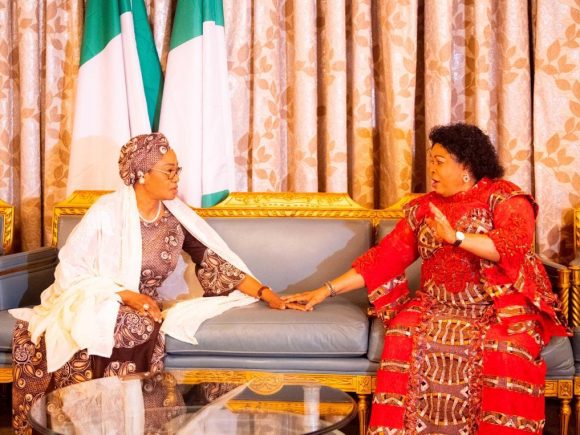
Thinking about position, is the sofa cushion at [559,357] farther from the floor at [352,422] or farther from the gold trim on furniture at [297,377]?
the gold trim on furniture at [297,377]

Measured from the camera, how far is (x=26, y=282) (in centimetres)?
424

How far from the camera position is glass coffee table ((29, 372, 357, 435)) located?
2641 millimetres

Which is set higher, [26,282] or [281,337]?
[26,282]

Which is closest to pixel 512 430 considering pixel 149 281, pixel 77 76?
pixel 149 281

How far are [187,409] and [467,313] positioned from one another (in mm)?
1308

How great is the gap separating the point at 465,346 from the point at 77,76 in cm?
294

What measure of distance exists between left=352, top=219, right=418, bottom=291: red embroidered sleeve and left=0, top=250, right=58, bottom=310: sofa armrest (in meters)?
1.69

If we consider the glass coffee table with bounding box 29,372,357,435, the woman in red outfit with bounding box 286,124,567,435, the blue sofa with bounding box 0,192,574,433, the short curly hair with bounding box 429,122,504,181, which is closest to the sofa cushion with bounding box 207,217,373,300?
the blue sofa with bounding box 0,192,574,433

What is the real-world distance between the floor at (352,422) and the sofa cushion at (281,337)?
0.62 metres

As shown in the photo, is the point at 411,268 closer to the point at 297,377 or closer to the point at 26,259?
the point at 297,377

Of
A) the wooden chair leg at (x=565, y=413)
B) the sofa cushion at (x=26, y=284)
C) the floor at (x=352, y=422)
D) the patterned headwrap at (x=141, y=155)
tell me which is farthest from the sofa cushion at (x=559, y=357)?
the sofa cushion at (x=26, y=284)

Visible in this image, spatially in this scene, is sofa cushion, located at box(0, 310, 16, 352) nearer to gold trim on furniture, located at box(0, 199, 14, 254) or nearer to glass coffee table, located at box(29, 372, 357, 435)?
glass coffee table, located at box(29, 372, 357, 435)

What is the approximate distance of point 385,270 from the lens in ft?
12.5

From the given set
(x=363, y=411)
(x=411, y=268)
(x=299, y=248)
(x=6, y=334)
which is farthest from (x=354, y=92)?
(x=6, y=334)
